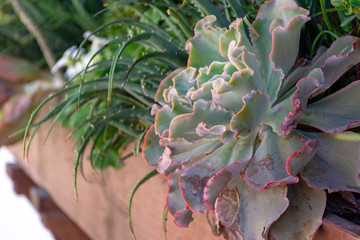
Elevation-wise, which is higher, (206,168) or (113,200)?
(206,168)

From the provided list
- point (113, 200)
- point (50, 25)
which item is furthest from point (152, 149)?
point (50, 25)

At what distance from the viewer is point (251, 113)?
23 cm

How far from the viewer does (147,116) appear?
1.17 feet

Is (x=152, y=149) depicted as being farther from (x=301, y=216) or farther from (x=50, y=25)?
(x=50, y=25)

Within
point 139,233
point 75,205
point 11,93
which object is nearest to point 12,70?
point 11,93

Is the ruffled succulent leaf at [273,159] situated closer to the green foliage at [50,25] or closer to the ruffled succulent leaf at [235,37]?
the ruffled succulent leaf at [235,37]

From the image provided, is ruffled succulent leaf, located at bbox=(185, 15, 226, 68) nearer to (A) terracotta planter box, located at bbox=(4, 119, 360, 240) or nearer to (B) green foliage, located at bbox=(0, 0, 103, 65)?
(A) terracotta planter box, located at bbox=(4, 119, 360, 240)

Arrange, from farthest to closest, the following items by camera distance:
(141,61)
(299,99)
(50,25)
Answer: (50,25)
(141,61)
(299,99)

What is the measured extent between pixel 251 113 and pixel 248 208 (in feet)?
0.18

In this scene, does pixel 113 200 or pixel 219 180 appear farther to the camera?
pixel 113 200

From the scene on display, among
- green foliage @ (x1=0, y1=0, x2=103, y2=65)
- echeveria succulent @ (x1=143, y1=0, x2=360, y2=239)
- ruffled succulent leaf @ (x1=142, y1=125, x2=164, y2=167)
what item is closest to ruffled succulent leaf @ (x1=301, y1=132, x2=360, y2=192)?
echeveria succulent @ (x1=143, y1=0, x2=360, y2=239)

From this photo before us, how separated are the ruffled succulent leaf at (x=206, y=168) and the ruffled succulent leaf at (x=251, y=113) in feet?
0.04

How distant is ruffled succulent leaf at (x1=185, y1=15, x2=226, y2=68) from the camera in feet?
0.87

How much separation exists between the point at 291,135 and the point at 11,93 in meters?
0.54
